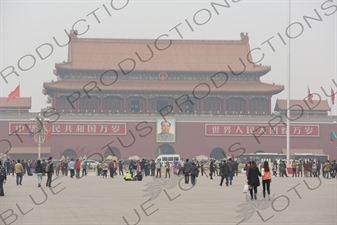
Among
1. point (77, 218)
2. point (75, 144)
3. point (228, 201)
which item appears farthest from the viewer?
point (75, 144)

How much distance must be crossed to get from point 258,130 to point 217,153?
344 centimetres

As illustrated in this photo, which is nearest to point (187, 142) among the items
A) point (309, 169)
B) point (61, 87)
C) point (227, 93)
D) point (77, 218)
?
point (227, 93)

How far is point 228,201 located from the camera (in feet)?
62.2

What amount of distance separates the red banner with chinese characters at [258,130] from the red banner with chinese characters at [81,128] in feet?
21.5

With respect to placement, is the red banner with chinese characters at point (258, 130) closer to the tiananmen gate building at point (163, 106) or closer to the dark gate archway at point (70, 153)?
the tiananmen gate building at point (163, 106)

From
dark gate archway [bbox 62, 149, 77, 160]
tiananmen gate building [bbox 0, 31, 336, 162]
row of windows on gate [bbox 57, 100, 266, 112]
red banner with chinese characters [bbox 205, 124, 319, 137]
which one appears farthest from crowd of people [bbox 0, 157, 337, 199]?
row of windows on gate [bbox 57, 100, 266, 112]

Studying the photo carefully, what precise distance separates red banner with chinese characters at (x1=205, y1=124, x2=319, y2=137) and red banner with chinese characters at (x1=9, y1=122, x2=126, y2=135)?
656 centimetres

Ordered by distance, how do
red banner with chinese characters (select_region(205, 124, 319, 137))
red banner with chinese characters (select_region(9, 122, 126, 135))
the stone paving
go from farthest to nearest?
1. red banner with chinese characters (select_region(205, 124, 319, 137))
2. red banner with chinese characters (select_region(9, 122, 126, 135))
3. the stone paving

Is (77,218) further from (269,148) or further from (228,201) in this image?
(269,148)

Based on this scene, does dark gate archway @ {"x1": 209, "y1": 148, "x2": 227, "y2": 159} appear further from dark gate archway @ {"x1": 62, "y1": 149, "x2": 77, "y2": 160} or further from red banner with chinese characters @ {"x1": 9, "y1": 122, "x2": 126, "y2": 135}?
dark gate archway @ {"x1": 62, "y1": 149, "x2": 77, "y2": 160}

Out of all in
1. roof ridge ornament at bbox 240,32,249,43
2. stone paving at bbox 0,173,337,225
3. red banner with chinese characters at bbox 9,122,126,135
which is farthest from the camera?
roof ridge ornament at bbox 240,32,249,43

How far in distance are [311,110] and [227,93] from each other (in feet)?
27.4

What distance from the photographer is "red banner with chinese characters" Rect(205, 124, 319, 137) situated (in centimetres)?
5831

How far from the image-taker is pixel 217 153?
5878 centimetres
